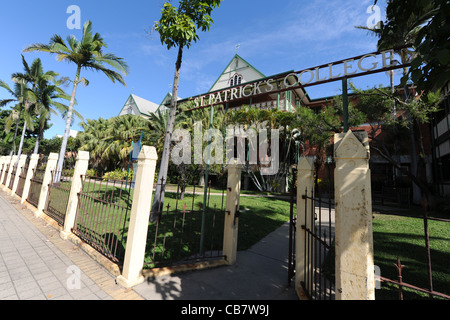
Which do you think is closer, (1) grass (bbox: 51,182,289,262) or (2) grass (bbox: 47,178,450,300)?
(2) grass (bbox: 47,178,450,300)

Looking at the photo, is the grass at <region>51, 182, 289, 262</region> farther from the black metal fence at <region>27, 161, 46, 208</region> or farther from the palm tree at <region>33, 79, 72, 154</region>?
the palm tree at <region>33, 79, 72, 154</region>

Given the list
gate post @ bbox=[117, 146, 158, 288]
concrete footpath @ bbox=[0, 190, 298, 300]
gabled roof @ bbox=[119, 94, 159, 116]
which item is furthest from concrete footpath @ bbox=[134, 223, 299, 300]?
gabled roof @ bbox=[119, 94, 159, 116]

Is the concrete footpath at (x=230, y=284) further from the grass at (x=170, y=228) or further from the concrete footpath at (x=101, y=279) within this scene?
the grass at (x=170, y=228)

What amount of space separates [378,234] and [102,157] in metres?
23.2

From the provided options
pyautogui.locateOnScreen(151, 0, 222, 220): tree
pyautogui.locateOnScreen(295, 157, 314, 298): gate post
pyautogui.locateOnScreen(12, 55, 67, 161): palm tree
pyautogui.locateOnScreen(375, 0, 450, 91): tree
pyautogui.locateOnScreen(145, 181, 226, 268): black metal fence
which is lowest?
pyautogui.locateOnScreen(145, 181, 226, 268): black metal fence

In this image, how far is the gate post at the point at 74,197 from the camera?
523 cm

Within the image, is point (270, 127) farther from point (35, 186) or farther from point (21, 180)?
point (21, 180)

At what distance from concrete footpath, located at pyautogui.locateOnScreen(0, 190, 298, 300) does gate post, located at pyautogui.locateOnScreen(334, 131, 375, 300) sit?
1.63 meters

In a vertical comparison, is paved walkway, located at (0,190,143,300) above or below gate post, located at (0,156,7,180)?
below

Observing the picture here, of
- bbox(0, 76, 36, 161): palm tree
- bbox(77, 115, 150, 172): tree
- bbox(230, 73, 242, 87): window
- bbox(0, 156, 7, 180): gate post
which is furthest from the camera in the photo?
bbox(230, 73, 242, 87): window

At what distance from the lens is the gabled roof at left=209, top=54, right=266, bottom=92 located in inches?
844

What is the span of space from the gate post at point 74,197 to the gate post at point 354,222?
6.12m

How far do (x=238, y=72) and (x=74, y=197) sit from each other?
21.1 m

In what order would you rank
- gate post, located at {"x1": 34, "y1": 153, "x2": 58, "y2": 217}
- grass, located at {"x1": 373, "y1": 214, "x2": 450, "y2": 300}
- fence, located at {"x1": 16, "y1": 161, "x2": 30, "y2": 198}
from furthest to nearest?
fence, located at {"x1": 16, "y1": 161, "x2": 30, "y2": 198} < gate post, located at {"x1": 34, "y1": 153, "x2": 58, "y2": 217} < grass, located at {"x1": 373, "y1": 214, "x2": 450, "y2": 300}
